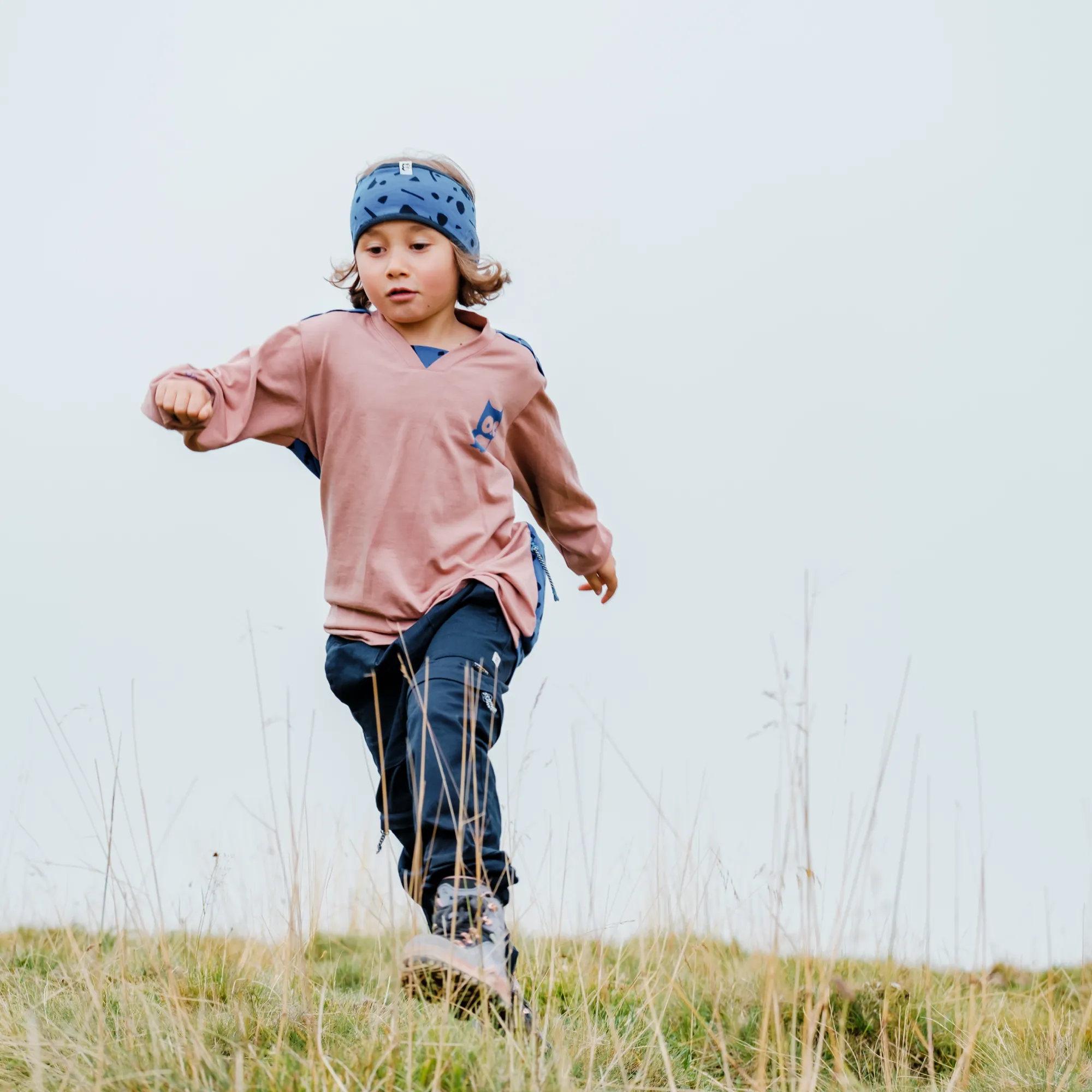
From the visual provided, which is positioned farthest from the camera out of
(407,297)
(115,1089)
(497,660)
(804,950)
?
(407,297)

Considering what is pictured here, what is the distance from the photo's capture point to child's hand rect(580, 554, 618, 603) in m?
3.60

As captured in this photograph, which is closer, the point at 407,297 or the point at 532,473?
the point at 407,297

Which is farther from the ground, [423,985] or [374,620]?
[374,620]

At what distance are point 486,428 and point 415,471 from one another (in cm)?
22

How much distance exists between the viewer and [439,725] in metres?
2.62

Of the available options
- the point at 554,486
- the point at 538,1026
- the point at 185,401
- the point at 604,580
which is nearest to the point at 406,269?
the point at 185,401

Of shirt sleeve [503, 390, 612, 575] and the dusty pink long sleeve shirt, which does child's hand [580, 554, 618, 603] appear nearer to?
shirt sleeve [503, 390, 612, 575]

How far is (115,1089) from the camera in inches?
80.5

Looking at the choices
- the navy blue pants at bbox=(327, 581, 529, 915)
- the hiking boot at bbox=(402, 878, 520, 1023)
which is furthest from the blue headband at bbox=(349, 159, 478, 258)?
the hiking boot at bbox=(402, 878, 520, 1023)

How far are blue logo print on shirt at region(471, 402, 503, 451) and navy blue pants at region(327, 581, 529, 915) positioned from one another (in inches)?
14.7

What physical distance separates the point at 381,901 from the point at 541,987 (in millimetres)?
1179

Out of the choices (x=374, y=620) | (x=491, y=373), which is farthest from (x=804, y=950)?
(x=491, y=373)

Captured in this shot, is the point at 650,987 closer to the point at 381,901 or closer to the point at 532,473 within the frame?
the point at 381,901

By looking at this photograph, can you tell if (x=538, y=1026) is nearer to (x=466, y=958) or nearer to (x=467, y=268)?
(x=466, y=958)
